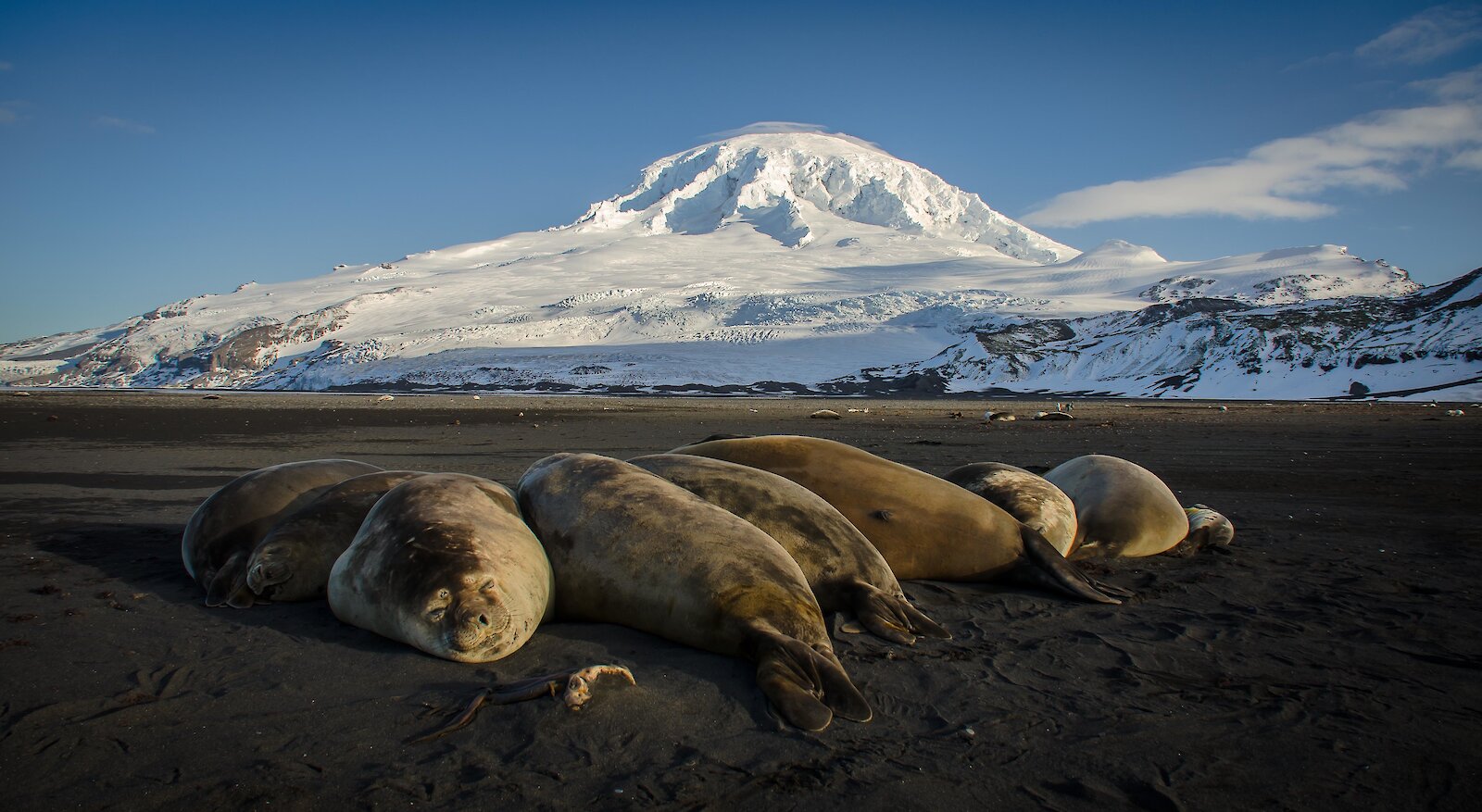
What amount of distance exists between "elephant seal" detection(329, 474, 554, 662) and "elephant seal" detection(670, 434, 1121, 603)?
70.4 inches

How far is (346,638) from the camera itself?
3.92m

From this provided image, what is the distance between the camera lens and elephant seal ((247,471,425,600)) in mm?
4484

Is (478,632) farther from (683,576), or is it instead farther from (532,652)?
(683,576)

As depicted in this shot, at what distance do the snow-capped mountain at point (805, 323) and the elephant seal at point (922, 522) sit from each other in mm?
48854

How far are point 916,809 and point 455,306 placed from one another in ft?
396

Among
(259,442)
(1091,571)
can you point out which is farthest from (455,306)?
(1091,571)

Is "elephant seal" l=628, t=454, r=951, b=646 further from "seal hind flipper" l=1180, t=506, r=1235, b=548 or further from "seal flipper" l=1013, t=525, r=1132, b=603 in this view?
"seal hind flipper" l=1180, t=506, r=1235, b=548

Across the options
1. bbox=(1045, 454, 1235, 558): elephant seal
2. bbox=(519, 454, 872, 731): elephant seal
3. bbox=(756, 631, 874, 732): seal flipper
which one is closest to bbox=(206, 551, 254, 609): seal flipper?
bbox=(519, 454, 872, 731): elephant seal

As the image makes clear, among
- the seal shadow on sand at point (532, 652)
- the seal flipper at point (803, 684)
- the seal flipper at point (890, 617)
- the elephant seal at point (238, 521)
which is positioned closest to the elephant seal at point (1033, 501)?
the seal flipper at point (890, 617)

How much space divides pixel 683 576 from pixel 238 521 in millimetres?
2952

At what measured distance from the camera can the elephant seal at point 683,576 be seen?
3461 millimetres

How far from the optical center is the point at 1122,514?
6164 millimetres

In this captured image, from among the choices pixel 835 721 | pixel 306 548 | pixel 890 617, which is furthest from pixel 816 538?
pixel 306 548

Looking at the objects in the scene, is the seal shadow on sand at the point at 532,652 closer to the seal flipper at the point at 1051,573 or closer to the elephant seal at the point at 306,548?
the elephant seal at the point at 306,548
